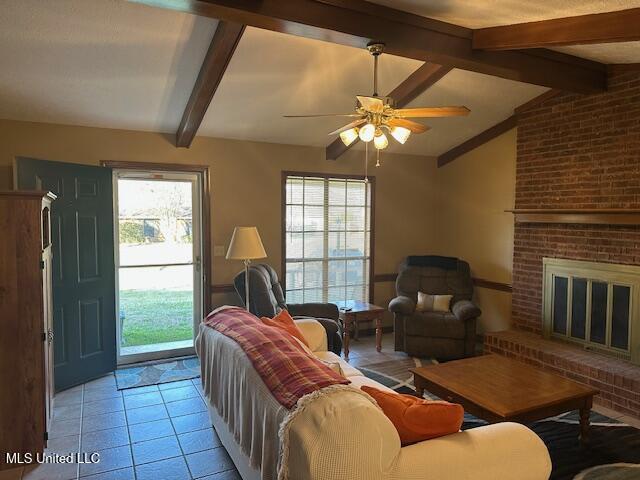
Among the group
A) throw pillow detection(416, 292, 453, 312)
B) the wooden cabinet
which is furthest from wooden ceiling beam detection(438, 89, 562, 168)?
the wooden cabinet

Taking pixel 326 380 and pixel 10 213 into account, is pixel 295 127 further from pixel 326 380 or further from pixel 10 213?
pixel 326 380

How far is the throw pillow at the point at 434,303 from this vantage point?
520 cm

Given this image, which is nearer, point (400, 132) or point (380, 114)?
point (380, 114)

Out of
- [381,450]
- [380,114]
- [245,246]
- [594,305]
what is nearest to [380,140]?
[380,114]

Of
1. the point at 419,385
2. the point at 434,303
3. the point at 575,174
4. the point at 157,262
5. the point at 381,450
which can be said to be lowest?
the point at 419,385

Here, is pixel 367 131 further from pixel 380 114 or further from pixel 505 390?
pixel 505 390

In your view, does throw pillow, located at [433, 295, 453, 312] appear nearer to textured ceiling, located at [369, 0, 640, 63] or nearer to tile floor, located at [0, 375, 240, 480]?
tile floor, located at [0, 375, 240, 480]

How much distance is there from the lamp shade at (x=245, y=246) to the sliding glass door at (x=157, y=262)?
2.98ft

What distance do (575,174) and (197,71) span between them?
367 centimetres

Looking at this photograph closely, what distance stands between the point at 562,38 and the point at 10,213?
3.63m

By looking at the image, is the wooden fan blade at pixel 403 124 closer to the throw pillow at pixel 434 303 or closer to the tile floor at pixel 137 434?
the tile floor at pixel 137 434

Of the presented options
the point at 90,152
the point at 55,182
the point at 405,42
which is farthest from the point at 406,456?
the point at 90,152

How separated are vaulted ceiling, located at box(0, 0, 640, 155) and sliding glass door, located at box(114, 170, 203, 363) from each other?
24.9 inches

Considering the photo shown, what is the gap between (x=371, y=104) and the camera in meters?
2.69
